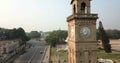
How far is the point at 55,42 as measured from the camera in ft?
376

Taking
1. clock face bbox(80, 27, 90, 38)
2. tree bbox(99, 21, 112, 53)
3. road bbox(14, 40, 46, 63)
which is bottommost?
road bbox(14, 40, 46, 63)

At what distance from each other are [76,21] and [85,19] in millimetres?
1053

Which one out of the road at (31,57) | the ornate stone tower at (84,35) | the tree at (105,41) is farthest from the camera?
the tree at (105,41)

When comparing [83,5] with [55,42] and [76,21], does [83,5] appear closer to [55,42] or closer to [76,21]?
[76,21]

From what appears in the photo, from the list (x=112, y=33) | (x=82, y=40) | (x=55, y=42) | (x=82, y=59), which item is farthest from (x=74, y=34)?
(x=112, y=33)

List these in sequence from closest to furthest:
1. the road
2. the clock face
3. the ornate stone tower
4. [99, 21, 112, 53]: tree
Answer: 1. the ornate stone tower
2. the clock face
3. the road
4. [99, 21, 112, 53]: tree

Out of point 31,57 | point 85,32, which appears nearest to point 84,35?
point 85,32

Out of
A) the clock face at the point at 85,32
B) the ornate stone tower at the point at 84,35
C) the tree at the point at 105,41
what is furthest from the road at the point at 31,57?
the clock face at the point at 85,32

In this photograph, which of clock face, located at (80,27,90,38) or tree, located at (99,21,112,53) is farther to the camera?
tree, located at (99,21,112,53)

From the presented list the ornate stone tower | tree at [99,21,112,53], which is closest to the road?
tree at [99,21,112,53]

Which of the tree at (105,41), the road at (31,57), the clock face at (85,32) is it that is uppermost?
the clock face at (85,32)

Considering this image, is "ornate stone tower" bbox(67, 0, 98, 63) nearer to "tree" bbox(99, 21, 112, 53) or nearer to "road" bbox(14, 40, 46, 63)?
"road" bbox(14, 40, 46, 63)

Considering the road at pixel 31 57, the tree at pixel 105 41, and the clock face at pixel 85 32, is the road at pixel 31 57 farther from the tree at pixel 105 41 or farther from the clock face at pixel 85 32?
the clock face at pixel 85 32

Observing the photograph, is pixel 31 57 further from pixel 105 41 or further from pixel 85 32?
pixel 85 32
